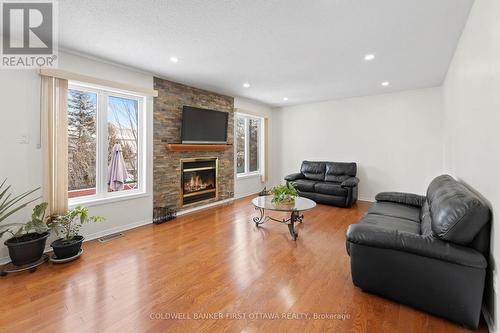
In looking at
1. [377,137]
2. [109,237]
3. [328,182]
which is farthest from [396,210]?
[109,237]

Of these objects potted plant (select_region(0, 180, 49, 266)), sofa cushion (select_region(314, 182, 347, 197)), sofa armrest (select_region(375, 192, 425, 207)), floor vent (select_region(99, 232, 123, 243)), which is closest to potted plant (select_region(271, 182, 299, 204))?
sofa armrest (select_region(375, 192, 425, 207))

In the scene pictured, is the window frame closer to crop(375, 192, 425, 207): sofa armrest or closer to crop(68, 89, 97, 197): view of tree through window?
crop(68, 89, 97, 197): view of tree through window

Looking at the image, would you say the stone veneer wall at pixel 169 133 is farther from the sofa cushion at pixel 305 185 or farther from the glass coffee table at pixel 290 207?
the sofa cushion at pixel 305 185

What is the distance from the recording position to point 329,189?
5125 mm

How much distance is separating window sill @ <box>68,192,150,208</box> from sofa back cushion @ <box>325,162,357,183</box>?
13.9 feet

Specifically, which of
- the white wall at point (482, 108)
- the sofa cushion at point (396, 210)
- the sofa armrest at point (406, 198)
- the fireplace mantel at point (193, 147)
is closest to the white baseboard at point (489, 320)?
the white wall at point (482, 108)

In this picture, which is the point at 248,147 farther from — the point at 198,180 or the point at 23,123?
the point at 23,123

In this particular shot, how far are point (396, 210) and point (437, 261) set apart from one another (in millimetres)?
1411

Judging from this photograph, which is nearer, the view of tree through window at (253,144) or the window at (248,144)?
the window at (248,144)

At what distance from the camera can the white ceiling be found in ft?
6.94

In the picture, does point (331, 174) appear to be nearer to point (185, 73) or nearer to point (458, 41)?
point (458, 41)

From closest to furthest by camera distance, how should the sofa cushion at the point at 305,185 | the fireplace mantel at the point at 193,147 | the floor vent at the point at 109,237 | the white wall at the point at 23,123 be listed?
the white wall at the point at 23,123 → the floor vent at the point at 109,237 → the fireplace mantel at the point at 193,147 → the sofa cushion at the point at 305,185

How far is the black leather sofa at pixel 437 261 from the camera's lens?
1.63m

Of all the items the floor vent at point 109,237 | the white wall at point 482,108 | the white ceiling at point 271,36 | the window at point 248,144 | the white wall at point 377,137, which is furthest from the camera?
the window at point 248,144
